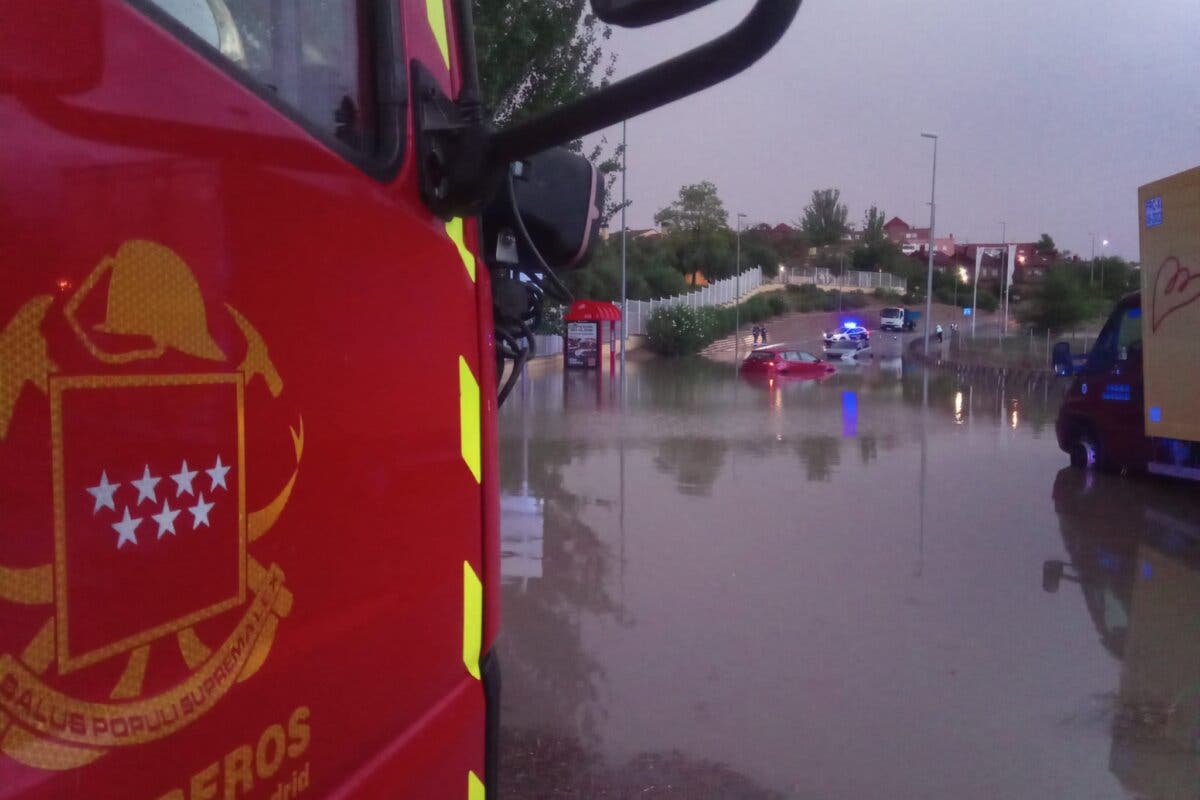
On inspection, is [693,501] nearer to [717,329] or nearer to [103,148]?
[103,148]

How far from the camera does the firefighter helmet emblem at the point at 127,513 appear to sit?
3.60 feet

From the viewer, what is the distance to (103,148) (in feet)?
3.96

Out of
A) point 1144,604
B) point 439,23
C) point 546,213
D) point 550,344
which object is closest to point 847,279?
point 550,344

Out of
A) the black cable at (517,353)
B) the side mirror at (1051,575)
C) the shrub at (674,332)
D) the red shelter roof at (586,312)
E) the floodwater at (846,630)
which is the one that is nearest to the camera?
the black cable at (517,353)

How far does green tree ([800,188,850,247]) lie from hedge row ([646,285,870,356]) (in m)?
23.0

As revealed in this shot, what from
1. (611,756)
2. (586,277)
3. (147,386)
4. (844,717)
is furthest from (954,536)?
(586,277)

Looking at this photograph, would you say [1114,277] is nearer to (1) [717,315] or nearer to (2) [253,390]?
(1) [717,315]

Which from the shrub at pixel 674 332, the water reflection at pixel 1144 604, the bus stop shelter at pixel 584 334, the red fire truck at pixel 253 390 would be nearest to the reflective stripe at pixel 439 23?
the red fire truck at pixel 253 390

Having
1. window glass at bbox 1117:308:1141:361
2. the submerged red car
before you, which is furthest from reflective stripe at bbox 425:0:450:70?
the submerged red car

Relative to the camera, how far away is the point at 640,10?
1.55m

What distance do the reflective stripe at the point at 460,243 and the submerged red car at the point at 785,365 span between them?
3160 centimetres

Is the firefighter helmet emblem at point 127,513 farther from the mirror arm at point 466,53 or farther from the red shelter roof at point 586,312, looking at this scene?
the red shelter roof at point 586,312

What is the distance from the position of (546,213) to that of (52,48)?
133 cm

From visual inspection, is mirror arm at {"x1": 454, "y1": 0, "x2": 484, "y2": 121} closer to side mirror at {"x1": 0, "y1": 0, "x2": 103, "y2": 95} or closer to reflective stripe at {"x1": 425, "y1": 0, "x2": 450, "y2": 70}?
reflective stripe at {"x1": 425, "y1": 0, "x2": 450, "y2": 70}
